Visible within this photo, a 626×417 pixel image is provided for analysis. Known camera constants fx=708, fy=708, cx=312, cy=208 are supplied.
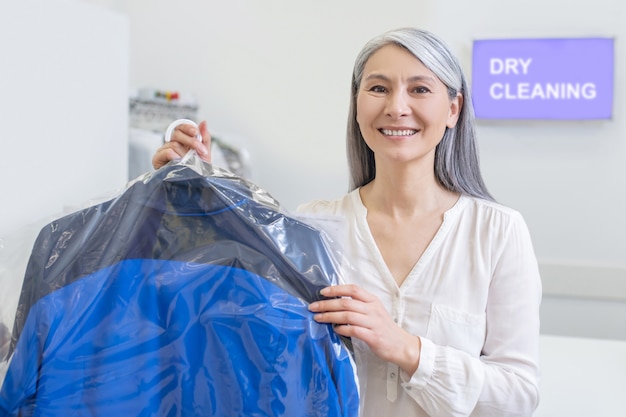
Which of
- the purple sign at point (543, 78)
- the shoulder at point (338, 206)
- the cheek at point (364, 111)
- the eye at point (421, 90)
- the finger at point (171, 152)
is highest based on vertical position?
the purple sign at point (543, 78)

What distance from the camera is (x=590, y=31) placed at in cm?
272

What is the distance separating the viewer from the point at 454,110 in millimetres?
1273

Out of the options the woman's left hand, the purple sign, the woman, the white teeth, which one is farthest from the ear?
the purple sign

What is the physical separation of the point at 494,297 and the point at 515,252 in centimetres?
8

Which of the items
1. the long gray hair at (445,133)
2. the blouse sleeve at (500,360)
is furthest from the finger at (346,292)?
the long gray hair at (445,133)

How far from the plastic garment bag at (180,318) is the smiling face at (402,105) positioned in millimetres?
292

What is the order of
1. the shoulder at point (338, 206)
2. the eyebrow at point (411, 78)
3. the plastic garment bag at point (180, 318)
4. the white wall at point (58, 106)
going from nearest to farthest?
the plastic garment bag at point (180, 318) → the eyebrow at point (411, 78) → the shoulder at point (338, 206) → the white wall at point (58, 106)

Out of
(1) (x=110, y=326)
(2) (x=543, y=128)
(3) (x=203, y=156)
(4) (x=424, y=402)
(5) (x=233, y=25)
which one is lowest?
(4) (x=424, y=402)

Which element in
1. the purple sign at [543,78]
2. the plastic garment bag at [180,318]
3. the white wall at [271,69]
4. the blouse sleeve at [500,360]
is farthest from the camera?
the white wall at [271,69]

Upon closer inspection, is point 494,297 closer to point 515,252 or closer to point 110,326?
point 515,252

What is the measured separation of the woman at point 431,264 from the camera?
1.10 m

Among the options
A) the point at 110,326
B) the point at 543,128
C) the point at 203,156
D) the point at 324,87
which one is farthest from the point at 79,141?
the point at 543,128

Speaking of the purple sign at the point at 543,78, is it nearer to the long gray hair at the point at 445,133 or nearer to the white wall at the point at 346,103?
the white wall at the point at 346,103

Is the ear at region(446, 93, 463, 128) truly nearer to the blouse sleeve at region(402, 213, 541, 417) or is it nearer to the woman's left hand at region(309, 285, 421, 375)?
the blouse sleeve at region(402, 213, 541, 417)
